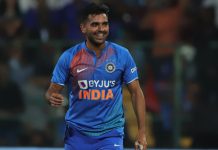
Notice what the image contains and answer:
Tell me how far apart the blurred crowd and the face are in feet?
12.1

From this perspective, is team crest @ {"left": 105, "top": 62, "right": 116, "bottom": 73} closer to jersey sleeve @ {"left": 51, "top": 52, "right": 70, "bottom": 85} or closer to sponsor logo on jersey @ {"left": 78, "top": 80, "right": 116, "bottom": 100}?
sponsor logo on jersey @ {"left": 78, "top": 80, "right": 116, "bottom": 100}

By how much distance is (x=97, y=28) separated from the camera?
6258 mm

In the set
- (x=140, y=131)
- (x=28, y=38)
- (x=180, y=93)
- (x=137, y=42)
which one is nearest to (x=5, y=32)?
(x=28, y=38)

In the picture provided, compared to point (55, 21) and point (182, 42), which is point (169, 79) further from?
point (55, 21)

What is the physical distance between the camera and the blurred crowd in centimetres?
993

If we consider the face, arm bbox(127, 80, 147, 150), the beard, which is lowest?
arm bbox(127, 80, 147, 150)

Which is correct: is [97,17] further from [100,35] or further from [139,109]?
[139,109]

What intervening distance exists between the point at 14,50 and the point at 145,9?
200 cm

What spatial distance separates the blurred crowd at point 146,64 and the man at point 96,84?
11.6 feet

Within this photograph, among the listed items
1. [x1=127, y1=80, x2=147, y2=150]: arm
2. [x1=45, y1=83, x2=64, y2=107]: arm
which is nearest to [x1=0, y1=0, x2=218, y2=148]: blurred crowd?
[x1=127, y1=80, x2=147, y2=150]: arm

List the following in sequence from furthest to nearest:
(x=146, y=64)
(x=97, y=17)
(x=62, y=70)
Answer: (x=146, y=64), (x=62, y=70), (x=97, y=17)

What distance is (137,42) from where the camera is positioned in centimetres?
A: 1006

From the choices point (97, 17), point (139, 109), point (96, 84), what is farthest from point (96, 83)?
point (97, 17)

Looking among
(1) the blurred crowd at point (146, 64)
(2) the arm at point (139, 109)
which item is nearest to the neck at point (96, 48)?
(2) the arm at point (139, 109)
